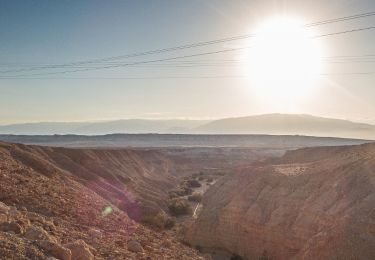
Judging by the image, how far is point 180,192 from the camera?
5691cm

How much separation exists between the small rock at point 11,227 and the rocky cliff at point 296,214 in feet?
38.2

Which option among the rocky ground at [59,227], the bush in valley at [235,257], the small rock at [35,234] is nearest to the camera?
the rocky ground at [59,227]

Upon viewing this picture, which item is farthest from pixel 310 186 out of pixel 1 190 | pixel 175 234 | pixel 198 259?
pixel 1 190

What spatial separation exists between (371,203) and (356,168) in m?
4.10

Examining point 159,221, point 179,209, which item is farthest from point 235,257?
point 179,209

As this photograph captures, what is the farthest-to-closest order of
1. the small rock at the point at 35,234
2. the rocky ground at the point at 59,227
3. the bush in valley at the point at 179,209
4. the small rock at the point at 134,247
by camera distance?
the bush in valley at the point at 179,209
the small rock at the point at 134,247
the small rock at the point at 35,234
the rocky ground at the point at 59,227

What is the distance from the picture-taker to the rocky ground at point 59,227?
1130 centimetres

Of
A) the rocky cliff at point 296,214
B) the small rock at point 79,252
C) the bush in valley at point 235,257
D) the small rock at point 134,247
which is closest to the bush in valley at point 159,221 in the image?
the rocky cliff at point 296,214

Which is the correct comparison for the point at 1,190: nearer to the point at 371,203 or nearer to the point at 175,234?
the point at 175,234

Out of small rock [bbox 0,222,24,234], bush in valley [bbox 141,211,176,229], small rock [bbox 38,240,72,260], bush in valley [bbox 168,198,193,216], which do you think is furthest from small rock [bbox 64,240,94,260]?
bush in valley [bbox 168,198,193,216]

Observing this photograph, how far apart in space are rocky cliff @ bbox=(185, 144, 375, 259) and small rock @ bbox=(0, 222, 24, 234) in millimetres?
11653

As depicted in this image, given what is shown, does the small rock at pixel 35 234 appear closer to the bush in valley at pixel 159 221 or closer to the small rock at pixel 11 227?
the small rock at pixel 11 227

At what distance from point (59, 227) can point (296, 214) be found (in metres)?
12.2

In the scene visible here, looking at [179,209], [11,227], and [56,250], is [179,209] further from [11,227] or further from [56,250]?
[56,250]
